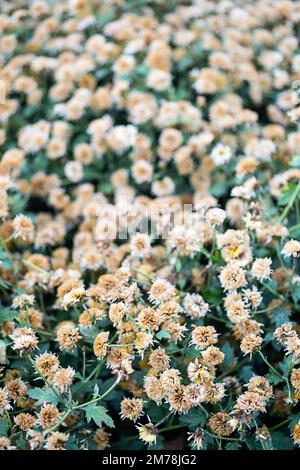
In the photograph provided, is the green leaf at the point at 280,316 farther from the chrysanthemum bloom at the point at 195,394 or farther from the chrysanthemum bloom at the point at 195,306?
the chrysanthemum bloom at the point at 195,394

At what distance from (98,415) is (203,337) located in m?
0.29

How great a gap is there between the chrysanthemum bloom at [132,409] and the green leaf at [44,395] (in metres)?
0.15

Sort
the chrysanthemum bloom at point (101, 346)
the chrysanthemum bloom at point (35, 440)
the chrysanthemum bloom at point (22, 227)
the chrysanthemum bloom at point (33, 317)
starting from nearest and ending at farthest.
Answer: the chrysanthemum bloom at point (35, 440) → the chrysanthemum bloom at point (101, 346) → the chrysanthemum bloom at point (33, 317) → the chrysanthemum bloom at point (22, 227)

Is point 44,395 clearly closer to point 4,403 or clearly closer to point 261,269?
point 4,403

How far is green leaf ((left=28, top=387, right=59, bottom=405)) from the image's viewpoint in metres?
1.40

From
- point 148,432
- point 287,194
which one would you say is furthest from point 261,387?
point 287,194

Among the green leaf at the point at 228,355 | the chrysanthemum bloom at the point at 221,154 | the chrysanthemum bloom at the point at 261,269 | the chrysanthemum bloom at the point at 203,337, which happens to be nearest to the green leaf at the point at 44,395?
the chrysanthemum bloom at the point at 203,337

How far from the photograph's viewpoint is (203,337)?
4.80 feet

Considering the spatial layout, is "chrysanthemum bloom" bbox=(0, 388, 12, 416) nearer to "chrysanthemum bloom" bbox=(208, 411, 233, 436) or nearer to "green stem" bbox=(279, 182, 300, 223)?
"chrysanthemum bloom" bbox=(208, 411, 233, 436)

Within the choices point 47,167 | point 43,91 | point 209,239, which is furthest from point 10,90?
point 209,239

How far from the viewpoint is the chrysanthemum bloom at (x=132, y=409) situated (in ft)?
4.66

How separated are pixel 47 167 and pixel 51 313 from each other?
0.65 metres

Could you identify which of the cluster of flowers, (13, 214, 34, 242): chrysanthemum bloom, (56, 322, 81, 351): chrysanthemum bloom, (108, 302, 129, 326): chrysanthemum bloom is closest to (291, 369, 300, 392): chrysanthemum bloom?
the cluster of flowers

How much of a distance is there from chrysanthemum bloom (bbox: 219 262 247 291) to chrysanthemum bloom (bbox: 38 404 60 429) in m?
0.49
